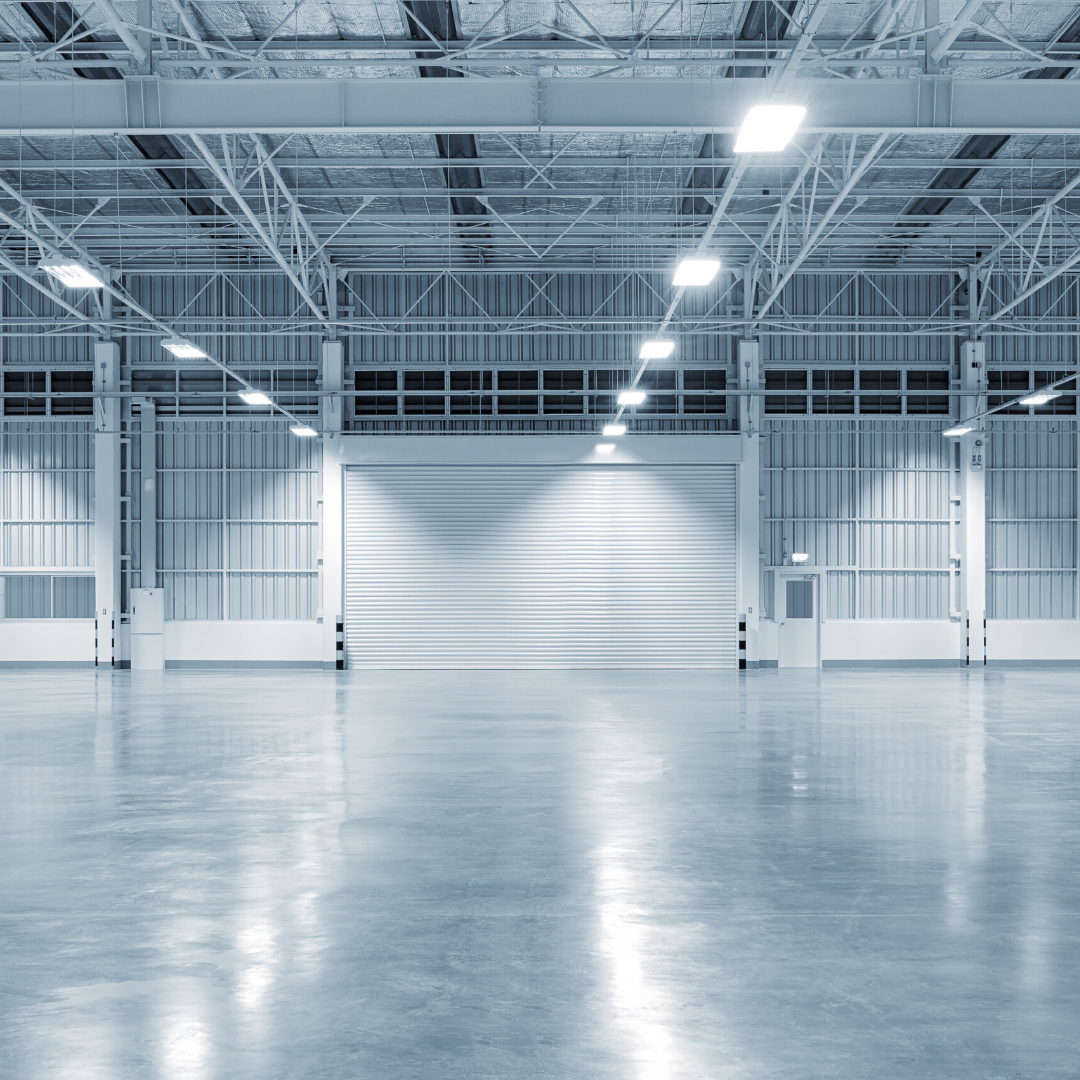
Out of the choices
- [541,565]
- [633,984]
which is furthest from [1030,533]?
[633,984]

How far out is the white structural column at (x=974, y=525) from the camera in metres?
31.4

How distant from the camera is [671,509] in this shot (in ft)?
103

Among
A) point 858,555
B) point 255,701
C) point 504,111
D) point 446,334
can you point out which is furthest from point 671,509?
point 504,111

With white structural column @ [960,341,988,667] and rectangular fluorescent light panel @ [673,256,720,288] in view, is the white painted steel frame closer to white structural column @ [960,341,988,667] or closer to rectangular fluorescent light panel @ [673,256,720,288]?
white structural column @ [960,341,988,667]

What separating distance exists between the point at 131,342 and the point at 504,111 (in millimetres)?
22284

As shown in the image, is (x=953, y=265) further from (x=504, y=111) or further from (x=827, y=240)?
(x=504, y=111)

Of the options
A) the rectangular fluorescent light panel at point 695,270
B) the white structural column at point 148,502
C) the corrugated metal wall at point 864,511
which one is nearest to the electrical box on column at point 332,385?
the white structural column at point 148,502

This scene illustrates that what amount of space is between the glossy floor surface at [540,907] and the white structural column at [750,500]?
1477 centimetres

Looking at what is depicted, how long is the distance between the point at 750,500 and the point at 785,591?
2874 mm

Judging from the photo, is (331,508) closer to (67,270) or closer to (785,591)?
(785,591)

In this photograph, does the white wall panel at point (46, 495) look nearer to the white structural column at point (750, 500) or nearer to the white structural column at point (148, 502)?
the white structural column at point (148, 502)

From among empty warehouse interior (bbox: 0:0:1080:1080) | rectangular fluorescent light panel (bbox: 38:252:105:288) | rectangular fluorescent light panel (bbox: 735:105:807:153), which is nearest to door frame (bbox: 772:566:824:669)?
empty warehouse interior (bbox: 0:0:1080:1080)

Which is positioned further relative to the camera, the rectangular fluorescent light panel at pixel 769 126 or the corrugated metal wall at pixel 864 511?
the corrugated metal wall at pixel 864 511

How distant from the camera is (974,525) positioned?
103 feet
